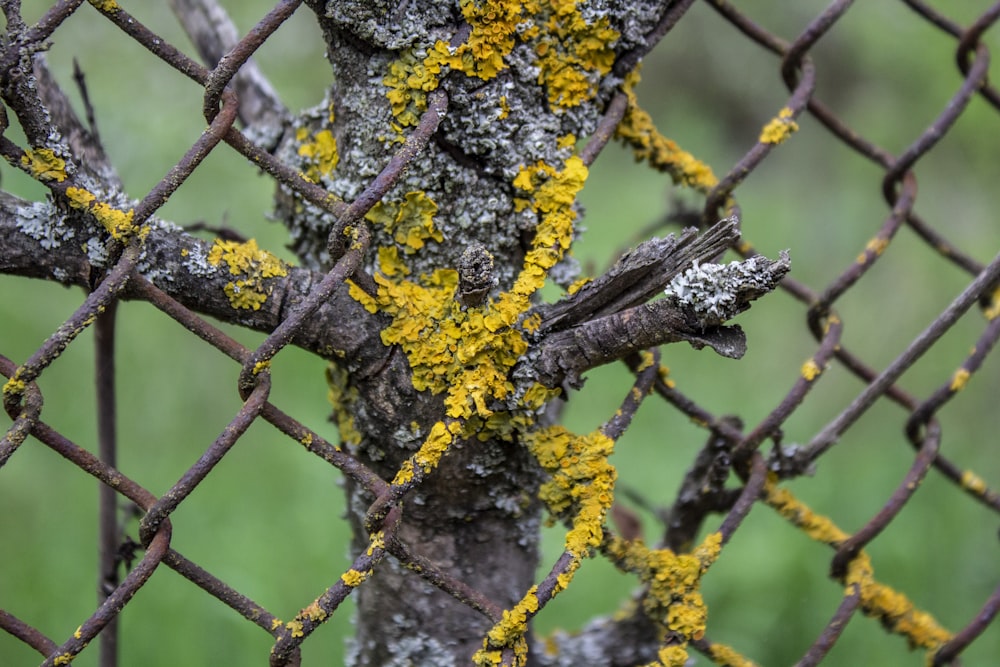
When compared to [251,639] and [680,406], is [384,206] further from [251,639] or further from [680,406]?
[251,639]

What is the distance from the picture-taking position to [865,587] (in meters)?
1.11

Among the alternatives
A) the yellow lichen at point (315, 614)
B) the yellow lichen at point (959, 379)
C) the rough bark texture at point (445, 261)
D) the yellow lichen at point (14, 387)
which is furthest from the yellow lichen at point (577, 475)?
the yellow lichen at point (959, 379)

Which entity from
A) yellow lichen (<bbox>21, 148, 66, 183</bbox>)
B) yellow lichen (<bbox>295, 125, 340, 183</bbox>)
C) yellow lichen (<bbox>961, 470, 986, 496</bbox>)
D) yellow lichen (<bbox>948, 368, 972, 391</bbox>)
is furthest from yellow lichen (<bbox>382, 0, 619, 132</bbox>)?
yellow lichen (<bbox>961, 470, 986, 496</bbox>)

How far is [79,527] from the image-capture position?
97.3 inches

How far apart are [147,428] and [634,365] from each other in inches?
94.3

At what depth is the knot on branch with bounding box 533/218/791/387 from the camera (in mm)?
708

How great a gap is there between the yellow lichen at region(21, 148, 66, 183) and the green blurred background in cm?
94

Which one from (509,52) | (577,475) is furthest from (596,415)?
(509,52)

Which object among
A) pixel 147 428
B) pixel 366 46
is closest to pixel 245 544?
pixel 147 428

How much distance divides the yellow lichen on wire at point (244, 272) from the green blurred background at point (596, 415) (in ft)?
2.61

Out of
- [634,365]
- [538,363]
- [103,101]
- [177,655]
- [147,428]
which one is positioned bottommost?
[177,655]

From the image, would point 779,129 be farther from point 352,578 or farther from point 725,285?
point 352,578

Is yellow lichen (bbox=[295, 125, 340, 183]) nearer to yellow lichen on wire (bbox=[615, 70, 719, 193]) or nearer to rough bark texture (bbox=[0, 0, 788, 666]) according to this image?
rough bark texture (bbox=[0, 0, 788, 666])

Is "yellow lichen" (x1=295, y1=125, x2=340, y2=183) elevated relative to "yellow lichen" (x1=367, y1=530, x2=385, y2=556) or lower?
elevated
